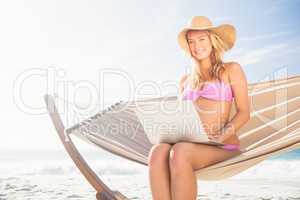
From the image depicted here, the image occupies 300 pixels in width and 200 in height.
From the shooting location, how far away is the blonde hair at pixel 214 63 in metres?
2.00

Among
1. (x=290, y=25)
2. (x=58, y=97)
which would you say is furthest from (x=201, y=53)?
(x=290, y=25)

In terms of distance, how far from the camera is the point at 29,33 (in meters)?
9.08

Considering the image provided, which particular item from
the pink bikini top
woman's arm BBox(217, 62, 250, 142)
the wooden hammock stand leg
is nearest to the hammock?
the wooden hammock stand leg

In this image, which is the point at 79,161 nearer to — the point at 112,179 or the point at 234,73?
the point at 234,73

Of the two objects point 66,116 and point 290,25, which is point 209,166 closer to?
point 66,116

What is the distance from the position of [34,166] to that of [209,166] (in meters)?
7.36

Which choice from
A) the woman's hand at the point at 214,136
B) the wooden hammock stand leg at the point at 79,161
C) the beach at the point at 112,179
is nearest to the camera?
the woman's hand at the point at 214,136

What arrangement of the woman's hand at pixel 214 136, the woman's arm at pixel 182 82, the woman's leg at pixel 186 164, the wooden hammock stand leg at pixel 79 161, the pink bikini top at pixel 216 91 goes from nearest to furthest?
1. the woman's leg at pixel 186 164
2. the woman's hand at pixel 214 136
3. the pink bikini top at pixel 216 91
4. the wooden hammock stand leg at pixel 79 161
5. the woman's arm at pixel 182 82

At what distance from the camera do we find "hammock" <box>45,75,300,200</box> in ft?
6.96

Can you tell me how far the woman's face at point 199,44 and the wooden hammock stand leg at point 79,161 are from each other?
0.68 metres

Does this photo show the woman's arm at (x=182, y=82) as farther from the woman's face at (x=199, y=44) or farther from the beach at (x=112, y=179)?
the beach at (x=112, y=179)

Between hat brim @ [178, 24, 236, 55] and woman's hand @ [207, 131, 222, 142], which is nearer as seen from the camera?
woman's hand @ [207, 131, 222, 142]

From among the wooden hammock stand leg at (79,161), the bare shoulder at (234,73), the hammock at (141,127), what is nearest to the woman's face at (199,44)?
the bare shoulder at (234,73)

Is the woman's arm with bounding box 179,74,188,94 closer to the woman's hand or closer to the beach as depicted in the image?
the woman's hand
